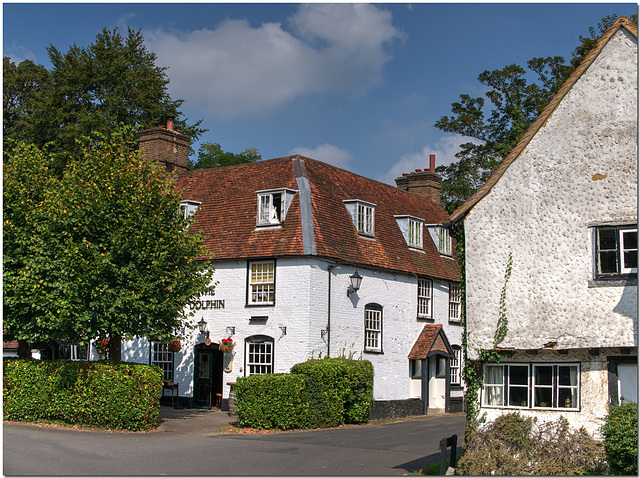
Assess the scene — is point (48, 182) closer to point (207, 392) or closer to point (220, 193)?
point (220, 193)

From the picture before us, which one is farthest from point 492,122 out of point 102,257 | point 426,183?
point 102,257

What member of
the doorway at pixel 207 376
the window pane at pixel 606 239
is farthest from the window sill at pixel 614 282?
the doorway at pixel 207 376

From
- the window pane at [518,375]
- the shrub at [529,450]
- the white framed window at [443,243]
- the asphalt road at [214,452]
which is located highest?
the white framed window at [443,243]

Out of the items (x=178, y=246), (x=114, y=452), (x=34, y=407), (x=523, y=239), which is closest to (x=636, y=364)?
(x=523, y=239)

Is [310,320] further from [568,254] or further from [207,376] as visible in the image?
[568,254]

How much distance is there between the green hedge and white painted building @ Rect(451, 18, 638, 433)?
9547 mm

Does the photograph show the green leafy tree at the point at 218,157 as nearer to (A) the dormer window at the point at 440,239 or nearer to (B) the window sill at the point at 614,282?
(A) the dormer window at the point at 440,239

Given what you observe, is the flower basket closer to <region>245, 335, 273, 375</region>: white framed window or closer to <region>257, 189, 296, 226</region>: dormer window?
<region>245, 335, 273, 375</region>: white framed window

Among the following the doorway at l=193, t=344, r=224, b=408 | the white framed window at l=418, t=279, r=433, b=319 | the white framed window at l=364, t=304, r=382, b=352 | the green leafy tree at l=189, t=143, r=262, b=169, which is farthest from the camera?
the green leafy tree at l=189, t=143, r=262, b=169

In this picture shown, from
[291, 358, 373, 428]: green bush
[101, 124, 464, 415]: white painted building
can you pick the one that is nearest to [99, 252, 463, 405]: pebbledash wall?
[101, 124, 464, 415]: white painted building

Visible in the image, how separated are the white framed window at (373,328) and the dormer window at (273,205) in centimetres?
478

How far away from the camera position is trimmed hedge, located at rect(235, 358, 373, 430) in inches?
829

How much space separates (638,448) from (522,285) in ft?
12.7

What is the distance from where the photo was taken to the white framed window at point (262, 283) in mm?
25419
